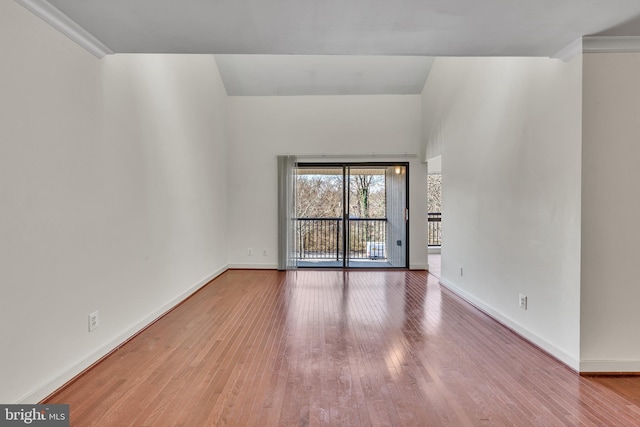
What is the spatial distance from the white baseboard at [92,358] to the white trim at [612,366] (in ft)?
11.7

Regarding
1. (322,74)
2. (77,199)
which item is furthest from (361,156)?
(77,199)

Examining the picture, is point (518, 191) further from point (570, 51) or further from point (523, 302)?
point (570, 51)

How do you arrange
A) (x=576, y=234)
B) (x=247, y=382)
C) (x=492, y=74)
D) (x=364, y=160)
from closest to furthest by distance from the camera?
(x=247, y=382), (x=576, y=234), (x=492, y=74), (x=364, y=160)

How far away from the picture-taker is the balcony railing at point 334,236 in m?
6.66

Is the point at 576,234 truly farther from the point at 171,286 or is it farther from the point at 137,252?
the point at 171,286

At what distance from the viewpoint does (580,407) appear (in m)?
2.05

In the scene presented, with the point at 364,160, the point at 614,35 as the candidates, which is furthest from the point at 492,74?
the point at 364,160

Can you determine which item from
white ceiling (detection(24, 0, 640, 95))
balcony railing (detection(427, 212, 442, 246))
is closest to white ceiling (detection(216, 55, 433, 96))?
white ceiling (detection(24, 0, 640, 95))

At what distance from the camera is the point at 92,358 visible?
8.29 ft

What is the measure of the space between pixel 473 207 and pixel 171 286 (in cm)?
376

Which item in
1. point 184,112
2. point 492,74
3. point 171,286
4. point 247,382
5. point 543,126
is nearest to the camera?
point 247,382

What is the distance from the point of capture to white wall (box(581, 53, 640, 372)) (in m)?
2.43

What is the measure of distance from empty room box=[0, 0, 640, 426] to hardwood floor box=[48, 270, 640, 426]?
0.02m

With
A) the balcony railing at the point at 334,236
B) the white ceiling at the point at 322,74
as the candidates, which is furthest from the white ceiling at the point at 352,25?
the balcony railing at the point at 334,236
